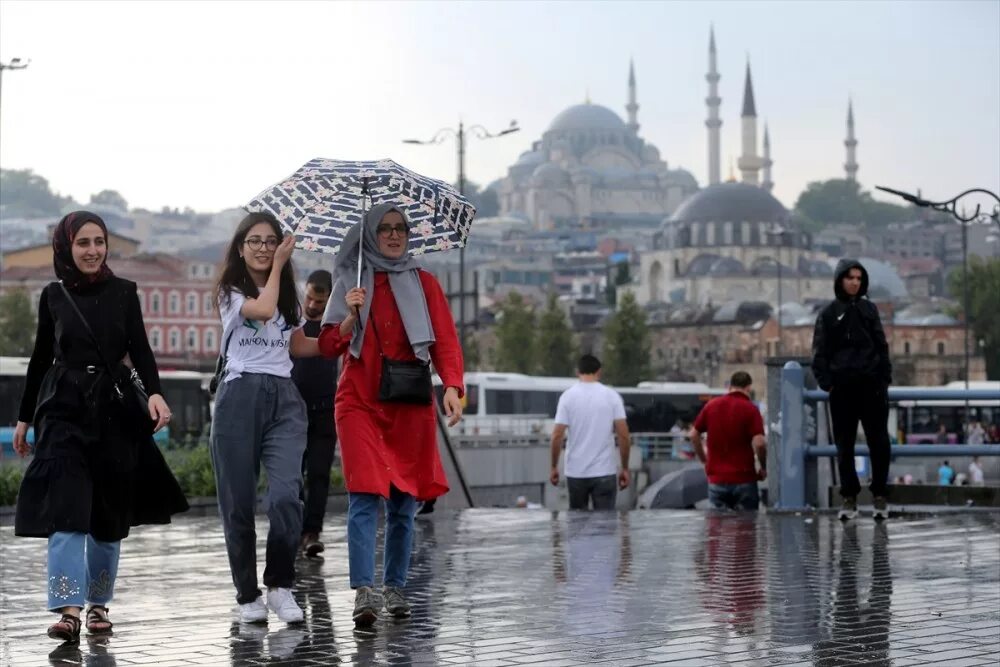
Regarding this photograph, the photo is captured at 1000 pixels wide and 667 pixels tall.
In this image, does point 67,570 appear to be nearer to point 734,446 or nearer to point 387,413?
point 387,413

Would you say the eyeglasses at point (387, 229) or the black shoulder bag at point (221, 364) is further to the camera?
the eyeglasses at point (387, 229)

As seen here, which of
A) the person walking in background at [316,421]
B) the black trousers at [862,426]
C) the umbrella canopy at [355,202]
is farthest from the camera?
the black trousers at [862,426]

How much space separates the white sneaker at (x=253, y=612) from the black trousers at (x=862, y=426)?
4806mm

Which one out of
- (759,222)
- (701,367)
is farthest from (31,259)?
(759,222)

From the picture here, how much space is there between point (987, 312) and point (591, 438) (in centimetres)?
10474

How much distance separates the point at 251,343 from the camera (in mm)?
7195

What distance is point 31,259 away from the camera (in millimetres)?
Answer: 121812

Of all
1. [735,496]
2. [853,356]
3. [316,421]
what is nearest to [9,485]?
[735,496]

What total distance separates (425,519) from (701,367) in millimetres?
117072

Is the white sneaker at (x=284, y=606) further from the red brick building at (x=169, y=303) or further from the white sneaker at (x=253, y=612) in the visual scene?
the red brick building at (x=169, y=303)

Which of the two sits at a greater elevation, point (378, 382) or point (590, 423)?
point (378, 382)

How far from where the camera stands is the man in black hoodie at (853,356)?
11070 millimetres

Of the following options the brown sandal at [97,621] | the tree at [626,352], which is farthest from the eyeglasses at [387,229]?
the tree at [626,352]

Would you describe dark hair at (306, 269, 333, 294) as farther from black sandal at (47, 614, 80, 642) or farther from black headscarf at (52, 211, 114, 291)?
black sandal at (47, 614, 80, 642)
